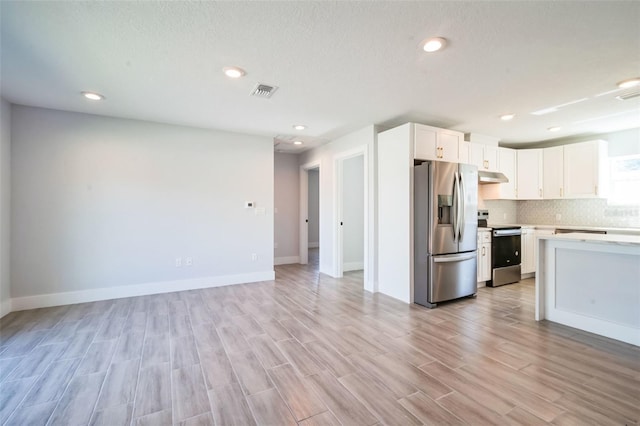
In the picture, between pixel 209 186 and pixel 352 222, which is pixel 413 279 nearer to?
pixel 352 222

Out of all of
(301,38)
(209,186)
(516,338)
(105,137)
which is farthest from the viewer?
(209,186)

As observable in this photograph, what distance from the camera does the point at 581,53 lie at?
231 centimetres

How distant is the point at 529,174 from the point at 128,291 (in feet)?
23.5

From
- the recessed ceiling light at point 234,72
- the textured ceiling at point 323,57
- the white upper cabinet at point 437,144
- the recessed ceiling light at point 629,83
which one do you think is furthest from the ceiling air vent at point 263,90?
the recessed ceiling light at point 629,83

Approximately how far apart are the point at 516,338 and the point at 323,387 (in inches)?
81.2

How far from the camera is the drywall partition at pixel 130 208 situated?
368cm

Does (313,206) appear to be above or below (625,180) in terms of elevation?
below

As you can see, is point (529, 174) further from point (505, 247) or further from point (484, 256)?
point (484, 256)

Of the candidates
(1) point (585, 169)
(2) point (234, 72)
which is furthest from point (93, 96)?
(1) point (585, 169)

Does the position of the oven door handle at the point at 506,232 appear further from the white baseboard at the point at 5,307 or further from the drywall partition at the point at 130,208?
the white baseboard at the point at 5,307

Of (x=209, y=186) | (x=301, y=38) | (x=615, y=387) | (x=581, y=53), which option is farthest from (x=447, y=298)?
(x=209, y=186)

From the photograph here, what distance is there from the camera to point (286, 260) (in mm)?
6895

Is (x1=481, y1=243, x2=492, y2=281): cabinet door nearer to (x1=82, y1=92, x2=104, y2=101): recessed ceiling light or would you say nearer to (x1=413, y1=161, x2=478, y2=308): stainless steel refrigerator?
(x1=413, y1=161, x2=478, y2=308): stainless steel refrigerator

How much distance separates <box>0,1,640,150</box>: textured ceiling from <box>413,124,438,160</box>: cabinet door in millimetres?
212
